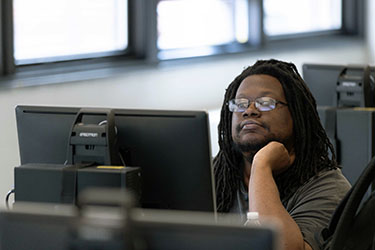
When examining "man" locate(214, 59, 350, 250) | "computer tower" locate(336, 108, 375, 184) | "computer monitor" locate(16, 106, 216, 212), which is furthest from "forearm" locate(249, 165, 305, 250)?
"computer tower" locate(336, 108, 375, 184)

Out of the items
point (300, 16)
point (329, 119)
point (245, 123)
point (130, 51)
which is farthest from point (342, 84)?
point (300, 16)

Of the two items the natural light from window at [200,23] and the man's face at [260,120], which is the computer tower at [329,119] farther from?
the natural light from window at [200,23]

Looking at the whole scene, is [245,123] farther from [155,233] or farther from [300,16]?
[300,16]

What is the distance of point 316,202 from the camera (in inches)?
81.3

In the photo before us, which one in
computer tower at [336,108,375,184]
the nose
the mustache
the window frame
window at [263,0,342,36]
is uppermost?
window at [263,0,342,36]

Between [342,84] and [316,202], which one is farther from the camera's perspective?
[342,84]

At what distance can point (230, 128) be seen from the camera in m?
2.29

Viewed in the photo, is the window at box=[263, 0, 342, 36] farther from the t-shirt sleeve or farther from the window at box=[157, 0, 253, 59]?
the t-shirt sleeve

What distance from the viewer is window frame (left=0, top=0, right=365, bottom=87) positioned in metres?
3.82

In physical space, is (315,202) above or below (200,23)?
below

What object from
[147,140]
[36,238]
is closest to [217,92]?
[147,140]

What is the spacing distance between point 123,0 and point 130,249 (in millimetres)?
3585

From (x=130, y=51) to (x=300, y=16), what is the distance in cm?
175

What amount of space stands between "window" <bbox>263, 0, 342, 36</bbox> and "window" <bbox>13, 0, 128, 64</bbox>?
1355mm
